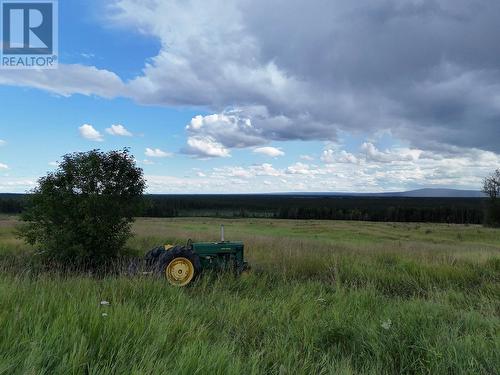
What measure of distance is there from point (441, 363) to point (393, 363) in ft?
1.53

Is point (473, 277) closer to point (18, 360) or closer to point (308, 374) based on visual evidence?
point (308, 374)

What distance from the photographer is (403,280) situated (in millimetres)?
10461

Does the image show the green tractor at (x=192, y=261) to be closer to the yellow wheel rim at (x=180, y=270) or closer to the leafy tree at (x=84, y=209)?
the yellow wheel rim at (x=180, y=270)

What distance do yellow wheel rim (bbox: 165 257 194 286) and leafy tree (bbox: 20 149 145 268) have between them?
395 centimetres

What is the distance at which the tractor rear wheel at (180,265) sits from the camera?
9.19 metres

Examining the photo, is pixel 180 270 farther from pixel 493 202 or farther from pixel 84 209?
pixel 493 202

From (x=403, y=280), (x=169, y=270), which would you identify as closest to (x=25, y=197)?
(x=169, y=270)

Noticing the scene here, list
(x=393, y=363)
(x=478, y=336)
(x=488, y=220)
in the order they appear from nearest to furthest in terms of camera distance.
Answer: (x=393, y=363) < (x=478, y=336) < (x=488, y=220)

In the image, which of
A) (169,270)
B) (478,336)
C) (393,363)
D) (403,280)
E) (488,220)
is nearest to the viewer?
(393,363)

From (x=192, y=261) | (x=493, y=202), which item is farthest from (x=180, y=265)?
(x=493, y=202)

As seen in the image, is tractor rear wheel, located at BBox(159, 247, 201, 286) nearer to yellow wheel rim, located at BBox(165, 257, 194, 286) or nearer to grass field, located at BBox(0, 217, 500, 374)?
yellow wheel rim, located at BBox(165, 257, 194, 286)

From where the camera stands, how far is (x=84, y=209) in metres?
12.3

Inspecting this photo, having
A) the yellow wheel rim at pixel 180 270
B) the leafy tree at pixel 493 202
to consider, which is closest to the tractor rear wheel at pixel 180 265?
the yellow wheel rim at pixel 180 270

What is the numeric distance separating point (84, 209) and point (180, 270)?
4.33 metres
